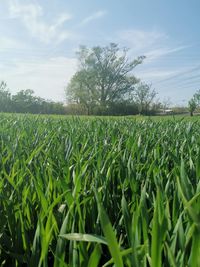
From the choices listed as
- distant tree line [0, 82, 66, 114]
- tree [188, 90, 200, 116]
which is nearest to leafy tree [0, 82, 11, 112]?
distant tree line [0, 82, 66, 114]

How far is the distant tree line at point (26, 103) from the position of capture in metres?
36.8

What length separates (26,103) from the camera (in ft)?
129

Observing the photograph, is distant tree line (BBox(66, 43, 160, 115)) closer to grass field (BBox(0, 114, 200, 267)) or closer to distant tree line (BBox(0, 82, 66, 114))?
distant tree line (BBox(0, 82, 66, 114))

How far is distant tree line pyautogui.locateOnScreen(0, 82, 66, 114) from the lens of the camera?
1448 inches

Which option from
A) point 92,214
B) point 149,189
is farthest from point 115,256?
point 149,189

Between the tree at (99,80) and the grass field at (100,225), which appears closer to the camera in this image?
the grass field at (100,225)

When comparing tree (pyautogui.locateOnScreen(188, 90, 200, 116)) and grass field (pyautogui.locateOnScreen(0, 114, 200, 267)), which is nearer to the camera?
grass field (pyautogui.locateOnScreen(0, 114, 200, 267))

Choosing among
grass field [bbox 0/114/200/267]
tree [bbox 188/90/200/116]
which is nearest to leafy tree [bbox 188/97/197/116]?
tree [bbox 188/90/200/116]

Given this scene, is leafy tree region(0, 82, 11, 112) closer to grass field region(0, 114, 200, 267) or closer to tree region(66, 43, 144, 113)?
tree region(66, 43, 144, 113)

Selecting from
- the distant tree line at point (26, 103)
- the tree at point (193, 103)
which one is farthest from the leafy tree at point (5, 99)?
the tree at point (193, 103)

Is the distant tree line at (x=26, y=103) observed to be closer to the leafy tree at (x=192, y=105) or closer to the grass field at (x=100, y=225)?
the leafy tree at (x=192, y=105)

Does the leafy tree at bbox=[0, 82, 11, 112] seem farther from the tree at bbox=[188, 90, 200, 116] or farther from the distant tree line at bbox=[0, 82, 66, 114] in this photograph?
the tree at bbox=[188, 90, 200, 116]

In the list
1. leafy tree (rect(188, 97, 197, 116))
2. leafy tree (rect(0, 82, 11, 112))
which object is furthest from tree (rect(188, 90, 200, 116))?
leafy tree (rect(0, 82, 11, 112))

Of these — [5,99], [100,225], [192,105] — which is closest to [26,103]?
[5,99]
